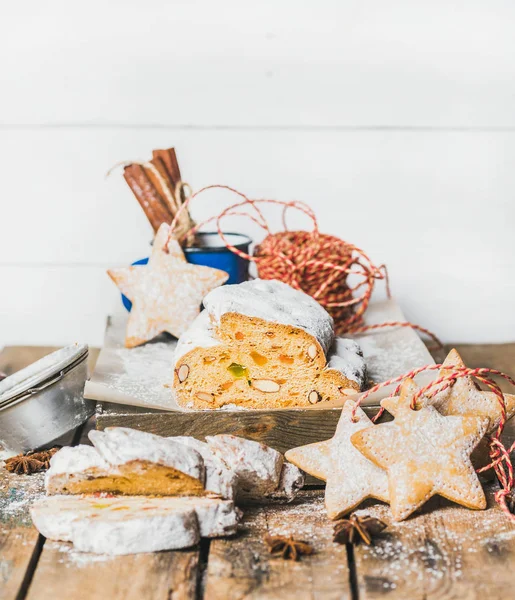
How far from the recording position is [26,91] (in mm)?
2389

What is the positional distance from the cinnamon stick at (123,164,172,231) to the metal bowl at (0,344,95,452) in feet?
1.68

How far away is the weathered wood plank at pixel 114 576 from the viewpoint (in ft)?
3.70

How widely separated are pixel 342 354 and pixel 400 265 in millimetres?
932

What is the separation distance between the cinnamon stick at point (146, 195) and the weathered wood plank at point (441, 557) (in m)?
1.00

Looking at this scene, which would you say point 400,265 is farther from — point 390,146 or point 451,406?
point 451,406

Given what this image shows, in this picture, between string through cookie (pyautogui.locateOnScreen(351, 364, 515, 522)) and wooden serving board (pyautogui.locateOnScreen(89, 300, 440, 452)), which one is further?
wooden serving board (pyautogui.locateOnScreen(89, 300, 440, 452))

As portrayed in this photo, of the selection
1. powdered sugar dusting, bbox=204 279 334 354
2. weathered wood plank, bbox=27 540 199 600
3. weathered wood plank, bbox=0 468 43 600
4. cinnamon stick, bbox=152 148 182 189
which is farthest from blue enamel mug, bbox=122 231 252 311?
weathered wood plank, bbox=27 540 199 600

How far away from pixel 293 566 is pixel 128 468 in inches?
11.6

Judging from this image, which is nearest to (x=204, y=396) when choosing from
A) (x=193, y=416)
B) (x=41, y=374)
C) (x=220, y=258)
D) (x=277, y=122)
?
(x=193, y=416)

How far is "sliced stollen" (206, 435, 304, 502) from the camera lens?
1344mm

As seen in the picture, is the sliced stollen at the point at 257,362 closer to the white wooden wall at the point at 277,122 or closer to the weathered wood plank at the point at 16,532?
the weathered wood plank at the point at 16,532

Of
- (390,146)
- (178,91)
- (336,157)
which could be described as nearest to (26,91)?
(178,91)

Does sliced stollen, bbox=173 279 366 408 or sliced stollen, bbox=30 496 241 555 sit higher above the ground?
sliced stollen, bbox=173 279 366 408

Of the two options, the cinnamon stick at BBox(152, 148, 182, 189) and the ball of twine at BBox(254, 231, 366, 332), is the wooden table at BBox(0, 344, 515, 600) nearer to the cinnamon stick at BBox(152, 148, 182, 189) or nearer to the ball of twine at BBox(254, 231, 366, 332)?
the ball of twine at BBox(254, 231, 366, 332)
